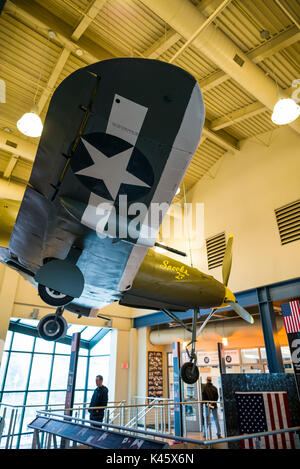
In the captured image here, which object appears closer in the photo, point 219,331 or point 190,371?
point 190,371

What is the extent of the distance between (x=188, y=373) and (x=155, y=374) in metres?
7.18

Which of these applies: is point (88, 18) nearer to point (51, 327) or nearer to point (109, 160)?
point (109, 160)

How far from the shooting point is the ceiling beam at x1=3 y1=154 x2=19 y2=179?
1016 centimetres

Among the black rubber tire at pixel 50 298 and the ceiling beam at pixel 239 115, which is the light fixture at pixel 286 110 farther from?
the black rubber tire at pixel 50 298

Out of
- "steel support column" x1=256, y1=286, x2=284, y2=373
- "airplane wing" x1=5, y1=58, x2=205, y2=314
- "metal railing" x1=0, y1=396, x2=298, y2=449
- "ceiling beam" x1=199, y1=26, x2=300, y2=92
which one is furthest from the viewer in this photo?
"steel support column" x1=256, y1=286, x2=284, y2=373

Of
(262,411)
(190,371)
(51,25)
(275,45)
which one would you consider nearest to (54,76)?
(51,25)

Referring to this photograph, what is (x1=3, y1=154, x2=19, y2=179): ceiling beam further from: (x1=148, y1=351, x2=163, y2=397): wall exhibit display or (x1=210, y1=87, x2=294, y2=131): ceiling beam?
(x1=148, y1=351, x2=163, y2=397): wall exhibit display

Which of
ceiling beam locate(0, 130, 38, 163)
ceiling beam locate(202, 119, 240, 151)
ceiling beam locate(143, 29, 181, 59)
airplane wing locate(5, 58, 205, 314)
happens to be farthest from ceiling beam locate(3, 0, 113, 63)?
airplane wing locate(5, 58, 205, 314)

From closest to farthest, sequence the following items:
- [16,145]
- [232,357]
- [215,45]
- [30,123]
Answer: [30,123]
[215,45]
[16,145]
[232,357]

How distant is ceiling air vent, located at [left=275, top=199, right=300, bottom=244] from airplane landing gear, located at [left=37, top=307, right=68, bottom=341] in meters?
6.62

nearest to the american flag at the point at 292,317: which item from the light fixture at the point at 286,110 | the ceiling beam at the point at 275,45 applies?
the light fixture at the point at 286,110

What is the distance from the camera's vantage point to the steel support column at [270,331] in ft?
25.6

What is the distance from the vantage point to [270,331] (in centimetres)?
812

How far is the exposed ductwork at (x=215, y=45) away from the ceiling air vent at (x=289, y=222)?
242 centimetres
